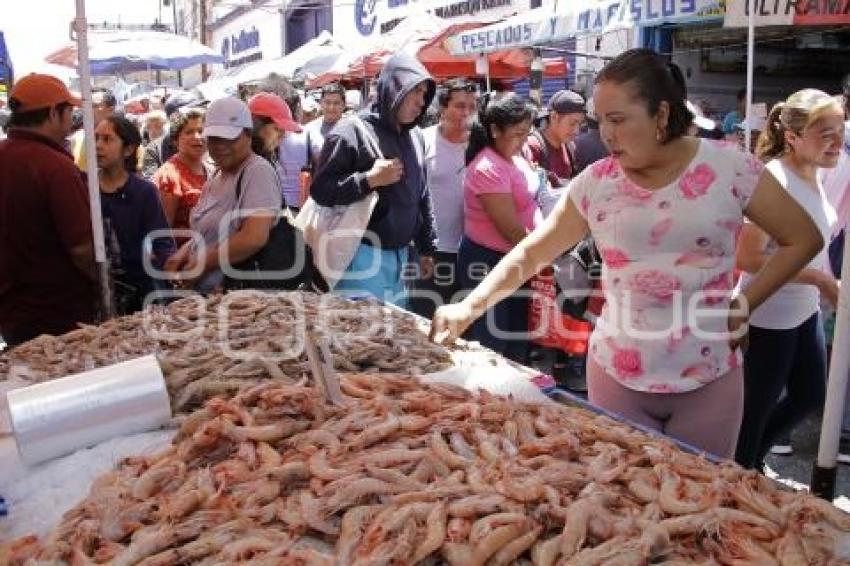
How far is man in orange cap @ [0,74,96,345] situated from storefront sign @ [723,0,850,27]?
180 inches

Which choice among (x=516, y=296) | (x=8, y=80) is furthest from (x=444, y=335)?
(x=8, y=80)

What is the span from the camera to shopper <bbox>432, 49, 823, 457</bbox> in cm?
238

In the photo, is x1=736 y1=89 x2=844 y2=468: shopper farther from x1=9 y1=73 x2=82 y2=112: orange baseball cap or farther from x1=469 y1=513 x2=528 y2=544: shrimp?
x1=9 y1=73 x2=82 y2=112: orange baseball cap

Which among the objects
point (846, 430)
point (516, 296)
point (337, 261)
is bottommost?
point (846, 430)

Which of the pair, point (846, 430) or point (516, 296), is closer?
point (846, 430)

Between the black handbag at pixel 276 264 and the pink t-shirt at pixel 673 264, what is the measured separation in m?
1.90

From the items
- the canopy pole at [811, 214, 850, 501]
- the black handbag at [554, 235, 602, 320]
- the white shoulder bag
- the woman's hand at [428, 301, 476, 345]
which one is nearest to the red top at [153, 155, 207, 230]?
Answer: the white shoulder bag

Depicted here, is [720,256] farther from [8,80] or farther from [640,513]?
[8,80]

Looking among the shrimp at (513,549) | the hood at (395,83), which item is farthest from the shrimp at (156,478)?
the hood at (395,83)

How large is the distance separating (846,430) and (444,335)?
2.98 metres

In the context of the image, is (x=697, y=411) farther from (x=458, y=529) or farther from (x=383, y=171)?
(x=383, y=171)

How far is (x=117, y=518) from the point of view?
1736mm

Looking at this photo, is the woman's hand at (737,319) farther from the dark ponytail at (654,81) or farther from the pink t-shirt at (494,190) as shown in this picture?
the pink t-shirt at (494,190)

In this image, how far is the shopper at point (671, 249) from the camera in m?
2.38
